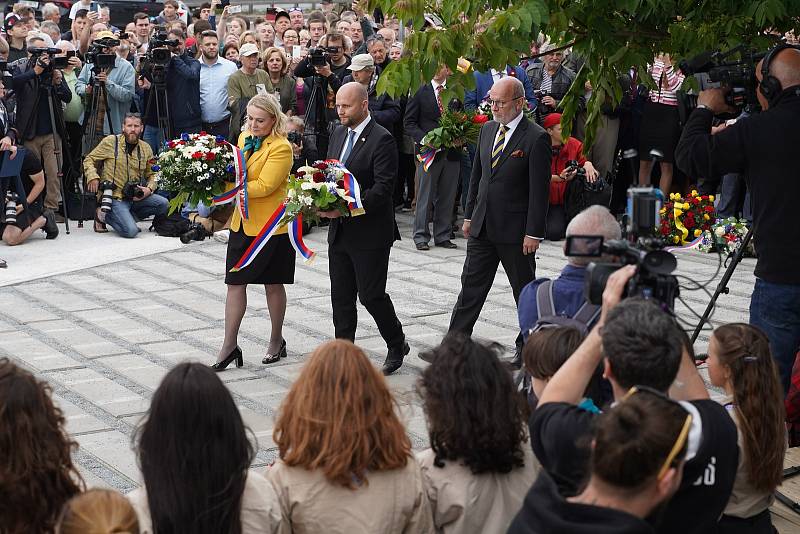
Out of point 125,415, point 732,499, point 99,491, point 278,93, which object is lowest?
point 125,415

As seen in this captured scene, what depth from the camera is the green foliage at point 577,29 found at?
201 inches

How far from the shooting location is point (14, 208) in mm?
11977

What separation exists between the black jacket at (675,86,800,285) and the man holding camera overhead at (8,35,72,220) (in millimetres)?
8840

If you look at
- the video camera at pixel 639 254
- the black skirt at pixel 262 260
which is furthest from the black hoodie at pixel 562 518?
the black skirt at pixel 262 260

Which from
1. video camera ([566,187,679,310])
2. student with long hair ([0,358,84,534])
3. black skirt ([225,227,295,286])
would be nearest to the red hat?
black skirt ([225,227,295,286])

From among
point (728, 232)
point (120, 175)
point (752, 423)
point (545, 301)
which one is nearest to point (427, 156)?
point (120, 175)

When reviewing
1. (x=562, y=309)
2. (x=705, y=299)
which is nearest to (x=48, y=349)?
(x=562, y=309)

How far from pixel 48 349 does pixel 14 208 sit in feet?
12.9

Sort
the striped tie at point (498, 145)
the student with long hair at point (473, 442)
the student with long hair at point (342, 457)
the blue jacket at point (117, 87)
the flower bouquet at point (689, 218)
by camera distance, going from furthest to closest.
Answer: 1. the blue jacket at point (117, 87)
2. the flower bouquet at point (689, 218)
3. the striped tie at point (498, 145)
4. the student with long hair at point (473, 442)
5. the student with long hair at point (342, 457)

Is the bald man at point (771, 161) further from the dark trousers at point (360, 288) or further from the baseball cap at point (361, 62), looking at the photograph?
the baseball cap at point (361, 62)

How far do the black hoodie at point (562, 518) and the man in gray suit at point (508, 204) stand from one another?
4.84m

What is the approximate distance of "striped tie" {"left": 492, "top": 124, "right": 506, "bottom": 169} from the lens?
799 centimetres

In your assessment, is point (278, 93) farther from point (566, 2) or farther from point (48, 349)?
point (566, 2)

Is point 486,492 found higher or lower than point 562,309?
lower
